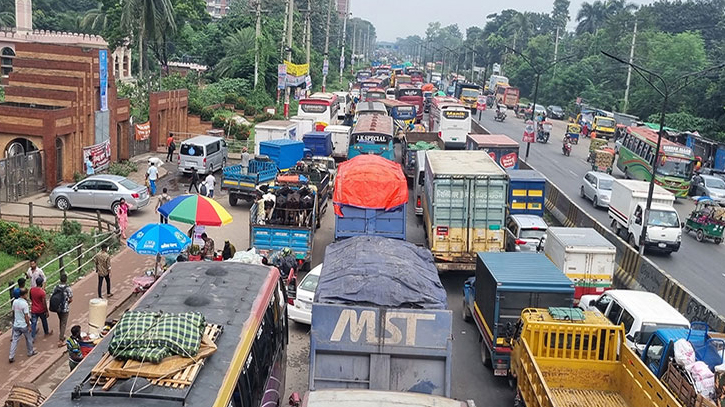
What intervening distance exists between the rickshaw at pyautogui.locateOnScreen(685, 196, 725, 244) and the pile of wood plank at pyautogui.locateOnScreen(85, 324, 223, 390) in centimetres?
2530

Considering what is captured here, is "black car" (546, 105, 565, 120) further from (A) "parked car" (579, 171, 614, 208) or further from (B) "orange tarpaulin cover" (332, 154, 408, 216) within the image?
(B) "orange tarpaulin cover" (332, 154, 408, 216)

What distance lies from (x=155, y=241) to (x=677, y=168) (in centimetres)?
2860

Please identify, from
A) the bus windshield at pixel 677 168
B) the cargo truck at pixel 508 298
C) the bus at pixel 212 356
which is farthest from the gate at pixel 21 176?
the bus windshield at pixel 677 168

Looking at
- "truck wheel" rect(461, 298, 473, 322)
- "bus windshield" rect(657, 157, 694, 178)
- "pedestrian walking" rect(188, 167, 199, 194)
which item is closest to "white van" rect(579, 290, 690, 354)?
"truck wheel" rect(461, 298, 473, 322)

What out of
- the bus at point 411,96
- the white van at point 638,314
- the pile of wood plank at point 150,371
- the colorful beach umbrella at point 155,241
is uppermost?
the bus at point 411,96

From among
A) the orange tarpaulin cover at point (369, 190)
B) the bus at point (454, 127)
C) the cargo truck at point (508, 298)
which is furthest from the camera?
the bus at point (454, 127)

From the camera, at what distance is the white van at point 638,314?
13.4 m

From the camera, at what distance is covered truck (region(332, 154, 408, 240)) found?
19.5 meters

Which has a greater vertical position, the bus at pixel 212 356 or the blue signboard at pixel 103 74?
the blue signboard at pixel 103 74

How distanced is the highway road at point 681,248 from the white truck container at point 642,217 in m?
0.70

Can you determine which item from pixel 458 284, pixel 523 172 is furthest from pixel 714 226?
pixel 458 284

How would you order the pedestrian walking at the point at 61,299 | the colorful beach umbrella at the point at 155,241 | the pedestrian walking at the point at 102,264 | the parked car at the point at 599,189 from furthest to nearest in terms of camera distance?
the parked car at the point at 599,189, the pedestrian walking at the point at 102,264, the colorful beach umbrella at the point at 155,241, the pedestrian walking at the point at 61,299

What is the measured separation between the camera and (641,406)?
10.9 m

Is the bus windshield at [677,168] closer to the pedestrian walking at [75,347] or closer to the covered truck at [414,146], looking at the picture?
the covered truck at [414,146]
